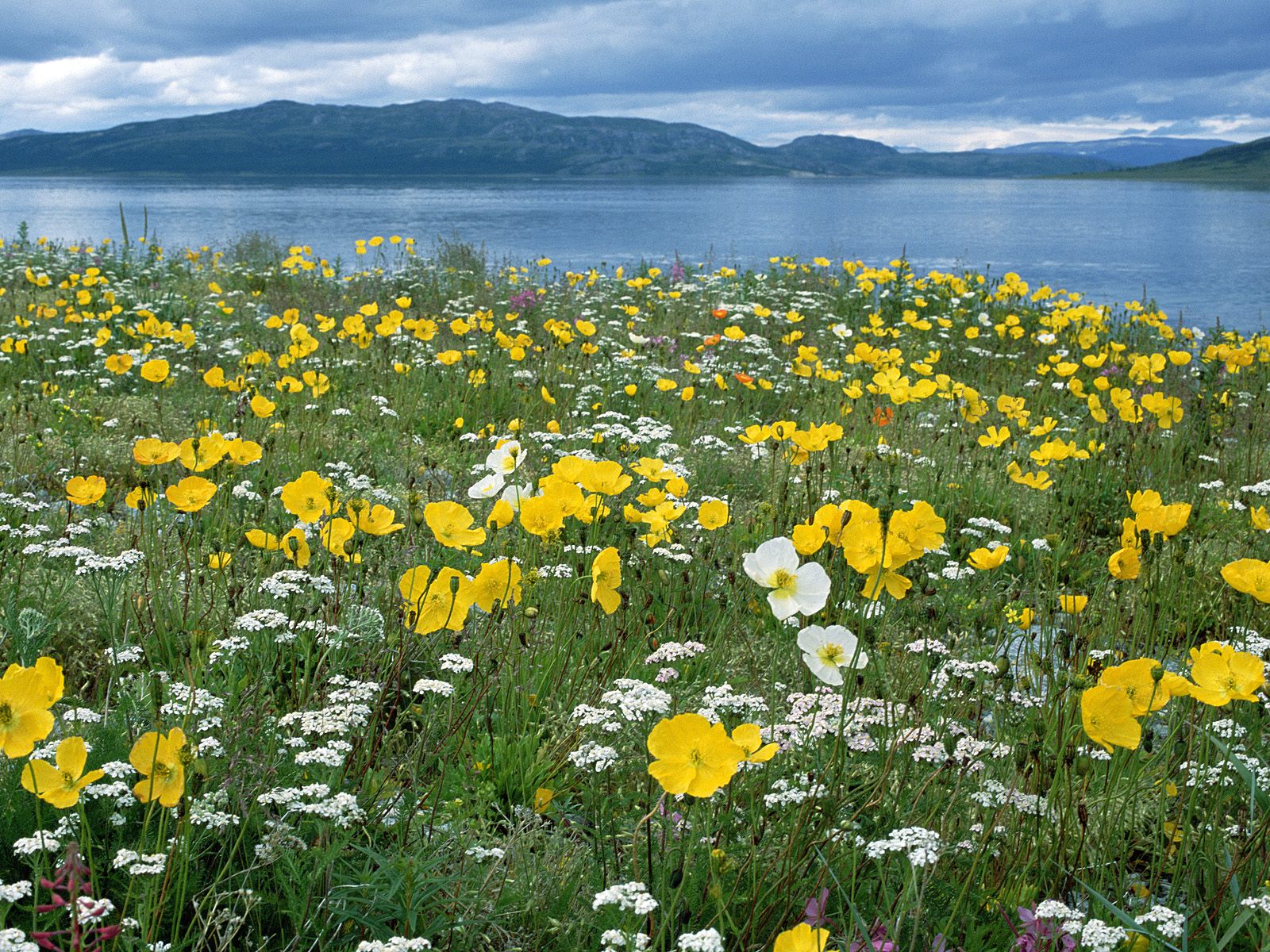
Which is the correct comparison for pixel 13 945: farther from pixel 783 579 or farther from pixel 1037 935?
pixel 1037 935

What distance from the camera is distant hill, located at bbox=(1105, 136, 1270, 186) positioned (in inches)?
4134

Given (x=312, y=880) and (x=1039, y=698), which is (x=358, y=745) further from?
(x=1039, y=698)

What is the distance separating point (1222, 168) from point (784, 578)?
147090 mm

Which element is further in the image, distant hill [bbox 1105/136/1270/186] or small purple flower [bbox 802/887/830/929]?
distant hill [bbox 1105/136/1270/186]

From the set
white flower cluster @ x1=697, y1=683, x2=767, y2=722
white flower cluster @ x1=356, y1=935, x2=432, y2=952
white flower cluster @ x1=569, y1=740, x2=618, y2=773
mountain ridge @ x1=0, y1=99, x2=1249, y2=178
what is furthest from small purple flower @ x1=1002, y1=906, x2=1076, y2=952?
mountain ridge @ x1=0, y1=99, x2=1249, y2=178

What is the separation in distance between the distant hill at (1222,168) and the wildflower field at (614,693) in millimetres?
108822

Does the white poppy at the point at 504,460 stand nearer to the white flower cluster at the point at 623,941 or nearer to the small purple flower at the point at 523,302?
the white flower cluster at the point at 623,941

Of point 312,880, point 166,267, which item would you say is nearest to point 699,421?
point 312,880

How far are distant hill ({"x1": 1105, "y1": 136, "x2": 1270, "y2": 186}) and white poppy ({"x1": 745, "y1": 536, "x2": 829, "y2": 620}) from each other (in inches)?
4355

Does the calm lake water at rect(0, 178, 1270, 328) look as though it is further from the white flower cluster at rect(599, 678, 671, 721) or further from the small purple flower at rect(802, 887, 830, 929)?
the small purple flower at rect(802, 887, 830, 929)

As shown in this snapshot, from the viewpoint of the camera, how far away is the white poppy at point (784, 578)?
6.63ft

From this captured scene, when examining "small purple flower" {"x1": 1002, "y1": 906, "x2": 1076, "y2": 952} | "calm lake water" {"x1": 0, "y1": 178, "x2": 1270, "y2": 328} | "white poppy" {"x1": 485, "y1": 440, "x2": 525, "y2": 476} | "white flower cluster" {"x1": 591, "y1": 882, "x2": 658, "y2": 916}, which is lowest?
"small purple flower" {"x1": 1002, "y1": 906, "x2": 1076, "y2": 952}

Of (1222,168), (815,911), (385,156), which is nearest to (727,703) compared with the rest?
(815,911)

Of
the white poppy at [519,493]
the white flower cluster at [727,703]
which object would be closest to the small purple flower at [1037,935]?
the white flower cluster at [727,703]
